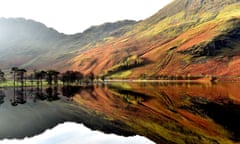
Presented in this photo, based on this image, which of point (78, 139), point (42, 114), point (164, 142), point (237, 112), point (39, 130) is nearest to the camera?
point (164, 142)

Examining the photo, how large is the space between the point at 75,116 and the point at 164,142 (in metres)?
29.8

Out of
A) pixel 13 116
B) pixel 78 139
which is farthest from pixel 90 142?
pixel 13 116

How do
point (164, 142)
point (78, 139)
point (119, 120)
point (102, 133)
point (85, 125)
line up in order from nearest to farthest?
point (164, 142)
point (78, 139)
point (102, 133)
point (85, 125)
point (119, 120)

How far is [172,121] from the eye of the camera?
53.8 meters

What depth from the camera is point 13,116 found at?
64.7m

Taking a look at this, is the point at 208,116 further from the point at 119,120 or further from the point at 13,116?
the point at 13,116

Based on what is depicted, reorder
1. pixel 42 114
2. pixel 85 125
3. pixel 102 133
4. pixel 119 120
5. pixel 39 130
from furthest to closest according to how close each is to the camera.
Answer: pixel 42 114 → pixel 119 120 → pixel 85 125 → pixel 39 130 → pixel 102 133

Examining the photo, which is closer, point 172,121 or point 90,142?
point 90,142

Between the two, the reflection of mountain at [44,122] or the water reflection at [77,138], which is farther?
the reflection of mountain at [44,122]

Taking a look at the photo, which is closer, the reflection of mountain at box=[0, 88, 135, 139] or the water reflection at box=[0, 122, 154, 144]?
the water reflection at box=[0, 122, 154, 144]

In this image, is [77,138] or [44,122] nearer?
[77,138]

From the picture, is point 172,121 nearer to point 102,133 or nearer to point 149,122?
point 149,122

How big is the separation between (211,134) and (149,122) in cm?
1281

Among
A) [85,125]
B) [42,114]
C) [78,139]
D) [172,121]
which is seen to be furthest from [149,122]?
[42,114]
